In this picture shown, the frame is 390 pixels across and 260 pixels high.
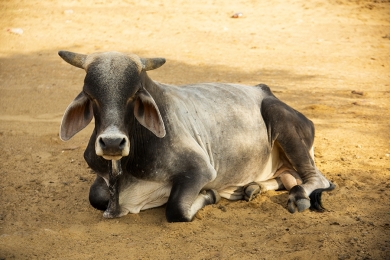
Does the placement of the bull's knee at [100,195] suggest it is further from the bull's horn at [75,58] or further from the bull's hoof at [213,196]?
the bull's horn at [75,58]

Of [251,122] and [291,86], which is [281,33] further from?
[251,122]

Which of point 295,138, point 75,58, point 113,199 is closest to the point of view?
point 75,58

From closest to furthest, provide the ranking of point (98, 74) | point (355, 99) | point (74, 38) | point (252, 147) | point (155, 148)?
point (98, 74) → point (155, 148) → point (252, 147) → point (355, 99) → point (74, 38)

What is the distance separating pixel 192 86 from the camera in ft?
18.4

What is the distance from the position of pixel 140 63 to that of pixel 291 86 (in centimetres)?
463

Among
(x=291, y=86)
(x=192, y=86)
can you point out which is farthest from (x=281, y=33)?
(x=192, y=86)

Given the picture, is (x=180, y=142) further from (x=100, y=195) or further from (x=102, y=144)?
(x=102, y=144)

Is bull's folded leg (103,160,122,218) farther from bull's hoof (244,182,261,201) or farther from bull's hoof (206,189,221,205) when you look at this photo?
bull's hoof (244,182,261,201)

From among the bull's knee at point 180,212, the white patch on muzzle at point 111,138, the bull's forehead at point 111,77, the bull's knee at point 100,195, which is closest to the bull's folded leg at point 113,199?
the bull's knee at point 100,195

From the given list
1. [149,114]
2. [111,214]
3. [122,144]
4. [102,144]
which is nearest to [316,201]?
[149,114]

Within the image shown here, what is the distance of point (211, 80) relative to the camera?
8.83 metres

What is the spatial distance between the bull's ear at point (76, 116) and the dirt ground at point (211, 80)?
711 mm

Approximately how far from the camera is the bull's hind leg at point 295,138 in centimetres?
533

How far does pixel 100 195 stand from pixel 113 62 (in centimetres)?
116
